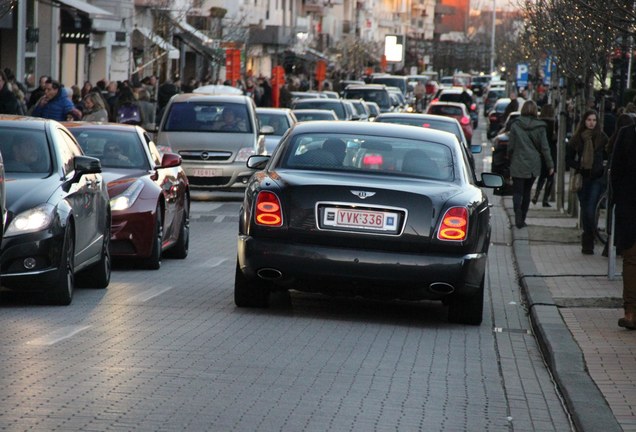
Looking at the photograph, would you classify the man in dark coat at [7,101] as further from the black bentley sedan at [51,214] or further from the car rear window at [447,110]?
the car rear window at [447,110]

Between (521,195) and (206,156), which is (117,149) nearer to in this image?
(521,195)

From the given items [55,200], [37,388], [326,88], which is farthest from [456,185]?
[326,88]

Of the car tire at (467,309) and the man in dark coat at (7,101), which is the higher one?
the man in dark coat at (7,101)

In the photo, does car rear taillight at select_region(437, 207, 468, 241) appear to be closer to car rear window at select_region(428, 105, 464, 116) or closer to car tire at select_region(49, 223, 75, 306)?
car tire at select_region(49, 223, 75, 306)

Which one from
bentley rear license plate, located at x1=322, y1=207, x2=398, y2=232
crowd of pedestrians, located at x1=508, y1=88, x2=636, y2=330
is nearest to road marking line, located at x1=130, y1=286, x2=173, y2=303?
bentley rear license plate, located at x1=322, y1=207, x2=398, y2=232

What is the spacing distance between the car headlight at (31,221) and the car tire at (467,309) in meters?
3.12

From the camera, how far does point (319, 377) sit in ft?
30.5

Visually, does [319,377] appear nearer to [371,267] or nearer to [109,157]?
[371,267]

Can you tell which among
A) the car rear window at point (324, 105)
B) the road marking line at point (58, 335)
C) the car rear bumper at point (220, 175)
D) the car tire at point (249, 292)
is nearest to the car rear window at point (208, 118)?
the car rear bumper at point (220, 175)

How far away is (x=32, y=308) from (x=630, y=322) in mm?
4480

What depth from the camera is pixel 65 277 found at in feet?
40.5

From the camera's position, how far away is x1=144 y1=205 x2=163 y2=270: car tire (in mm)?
15711

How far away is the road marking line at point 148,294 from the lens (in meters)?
13.1

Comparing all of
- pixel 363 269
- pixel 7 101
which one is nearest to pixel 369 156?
pixel 363 269
